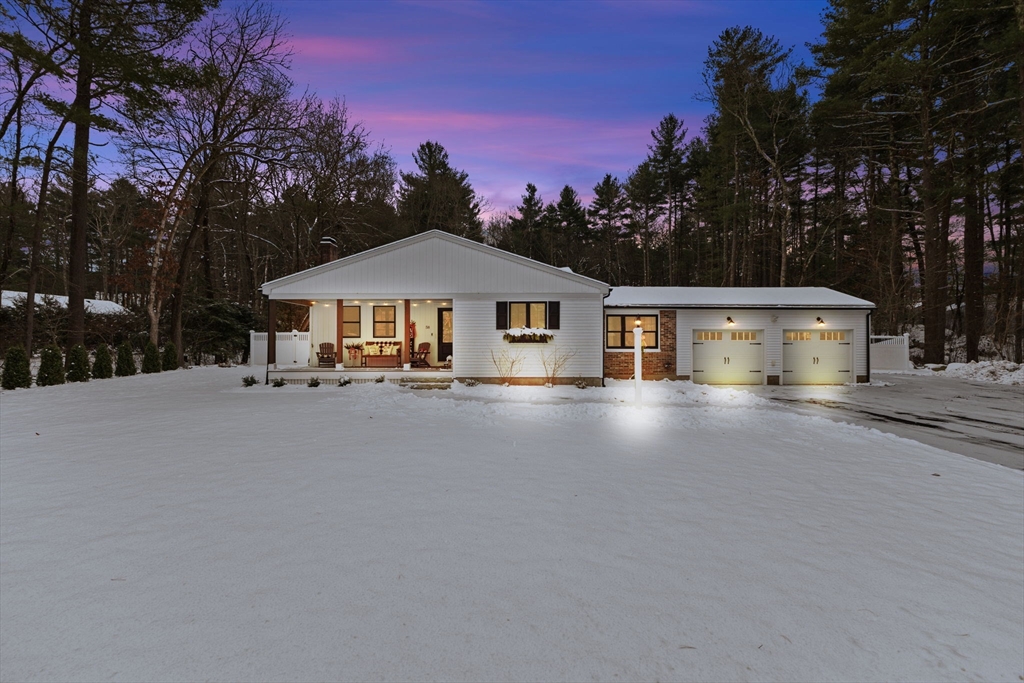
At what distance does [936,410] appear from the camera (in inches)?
428

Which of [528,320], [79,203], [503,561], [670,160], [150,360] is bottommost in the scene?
[503,561]

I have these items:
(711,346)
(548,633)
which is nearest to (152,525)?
(548,633)

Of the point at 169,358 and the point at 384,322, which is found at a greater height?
the point at 384,322

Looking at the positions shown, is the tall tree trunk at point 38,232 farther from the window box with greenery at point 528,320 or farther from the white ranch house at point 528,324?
the window box with greenery at point 528,320

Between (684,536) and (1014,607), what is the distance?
2.00m

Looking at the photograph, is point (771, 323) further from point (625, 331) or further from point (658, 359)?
point (625, 331)

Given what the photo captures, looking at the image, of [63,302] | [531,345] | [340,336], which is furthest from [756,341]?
[63,302]

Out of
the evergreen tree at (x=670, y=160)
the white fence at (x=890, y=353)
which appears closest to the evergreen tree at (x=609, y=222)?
the evergreen tree at (x=670, y=160)

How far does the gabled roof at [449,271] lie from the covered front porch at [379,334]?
1.22 metres

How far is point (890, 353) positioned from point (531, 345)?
58.0ft

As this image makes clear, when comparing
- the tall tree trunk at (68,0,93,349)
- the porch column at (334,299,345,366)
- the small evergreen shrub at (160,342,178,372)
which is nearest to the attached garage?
the porch column at (334,299,345,366)

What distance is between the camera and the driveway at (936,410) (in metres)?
7.62

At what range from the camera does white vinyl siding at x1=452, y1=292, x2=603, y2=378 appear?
49.0 feet

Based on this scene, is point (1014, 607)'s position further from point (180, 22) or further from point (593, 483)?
point (180, 22)
